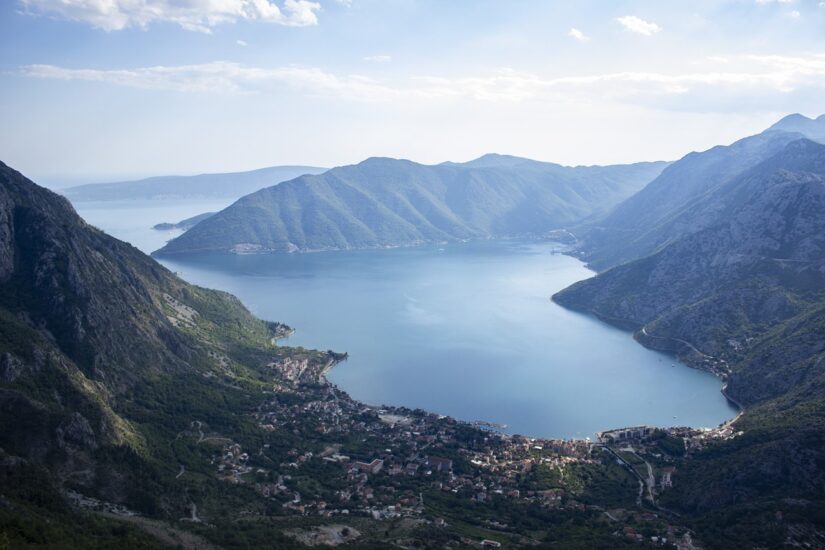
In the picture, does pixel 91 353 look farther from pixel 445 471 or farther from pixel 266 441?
pixel 445 471

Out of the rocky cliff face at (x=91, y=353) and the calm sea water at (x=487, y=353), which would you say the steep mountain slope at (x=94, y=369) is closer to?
the rocky cliff face at (x=91, y=353)

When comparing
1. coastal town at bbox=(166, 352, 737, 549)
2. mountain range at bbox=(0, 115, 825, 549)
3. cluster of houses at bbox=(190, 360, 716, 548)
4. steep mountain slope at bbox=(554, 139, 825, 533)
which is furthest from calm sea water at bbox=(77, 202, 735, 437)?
coastal town at bbox=(166, 352, 737, 549)

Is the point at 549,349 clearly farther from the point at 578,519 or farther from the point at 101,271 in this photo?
the point at 101,271

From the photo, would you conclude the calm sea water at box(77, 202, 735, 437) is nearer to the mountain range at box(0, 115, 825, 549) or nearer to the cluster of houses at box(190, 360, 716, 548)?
the mountain range at box(0, 115, 825, 549)

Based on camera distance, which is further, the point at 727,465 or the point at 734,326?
the point at 734,326

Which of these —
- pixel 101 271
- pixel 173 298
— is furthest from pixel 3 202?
pixel 173 298

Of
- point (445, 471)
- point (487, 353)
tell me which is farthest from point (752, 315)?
point (445, 471)
